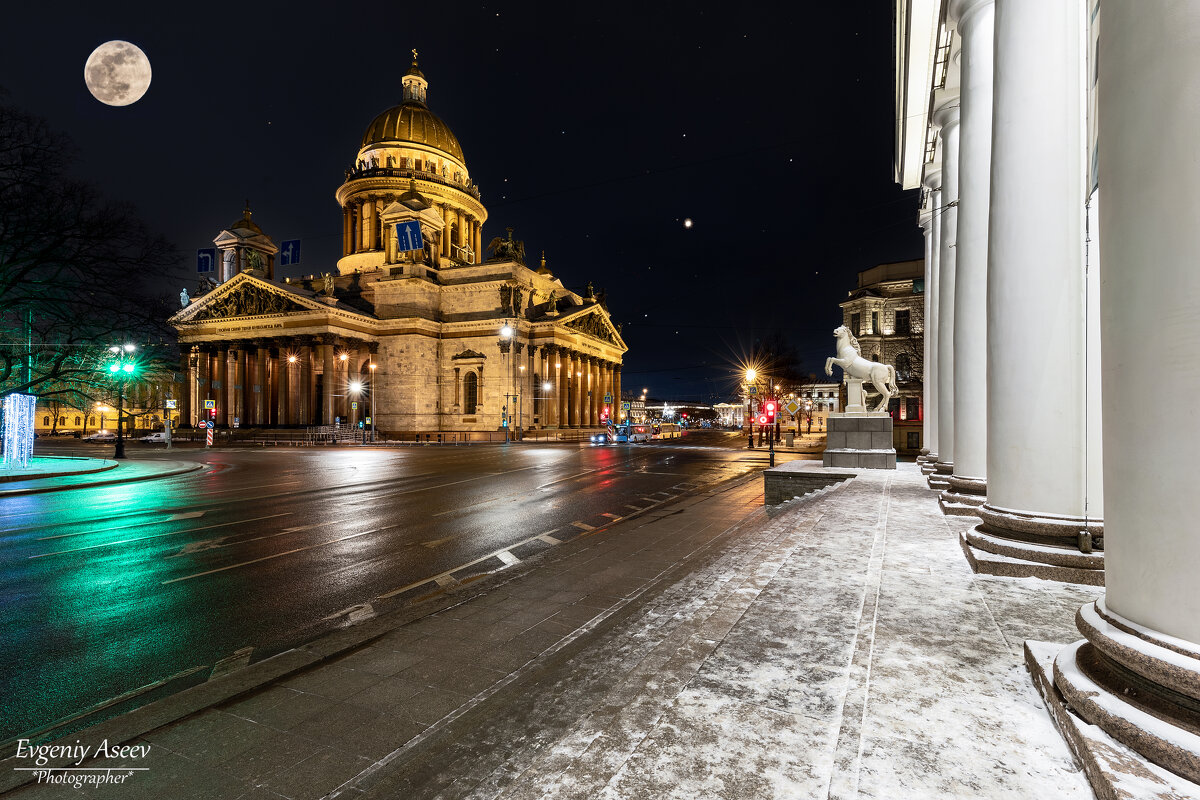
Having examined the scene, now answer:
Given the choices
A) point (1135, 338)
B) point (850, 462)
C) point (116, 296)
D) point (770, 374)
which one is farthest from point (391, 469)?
point (770, 374)

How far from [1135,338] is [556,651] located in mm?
4458

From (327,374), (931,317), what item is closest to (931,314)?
(931,317)

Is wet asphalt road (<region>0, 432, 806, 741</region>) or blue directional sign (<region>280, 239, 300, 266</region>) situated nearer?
wet asphalt road (<region>0, 432, 806, 741</region>)

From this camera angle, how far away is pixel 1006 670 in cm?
351

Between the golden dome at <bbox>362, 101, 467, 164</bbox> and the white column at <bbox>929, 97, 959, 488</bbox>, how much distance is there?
72356 millimetres

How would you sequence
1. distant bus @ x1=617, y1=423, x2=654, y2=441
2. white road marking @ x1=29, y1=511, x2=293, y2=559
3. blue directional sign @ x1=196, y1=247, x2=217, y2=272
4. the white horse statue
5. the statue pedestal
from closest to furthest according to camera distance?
1. white road marking @ x1=29, y1=511, x2=293, y2=559
2. the statue pedestal
3. the white horse statue
4. blue directional sign @ x1=196, y1=247, x2=217, y2=272
5. distant bus @ x1=617, y1=423, x2=654, y2=441

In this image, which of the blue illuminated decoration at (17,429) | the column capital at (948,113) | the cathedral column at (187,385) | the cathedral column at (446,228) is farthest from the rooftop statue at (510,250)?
the column capital at (948,113)

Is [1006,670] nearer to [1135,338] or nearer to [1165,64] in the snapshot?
[1135,338]

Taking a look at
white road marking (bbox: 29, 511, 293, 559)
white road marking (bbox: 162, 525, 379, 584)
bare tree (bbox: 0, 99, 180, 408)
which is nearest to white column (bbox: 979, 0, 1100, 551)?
white road marking (bbox: 162, 525, 379, 584)

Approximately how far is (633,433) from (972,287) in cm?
5044

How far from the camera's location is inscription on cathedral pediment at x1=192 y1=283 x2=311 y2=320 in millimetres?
55375

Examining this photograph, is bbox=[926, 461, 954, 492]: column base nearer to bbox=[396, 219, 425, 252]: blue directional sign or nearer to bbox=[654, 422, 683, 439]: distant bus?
bbox=[396, 219, 425, 252]: blue directional sign

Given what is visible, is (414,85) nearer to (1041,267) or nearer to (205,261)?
(205,261)

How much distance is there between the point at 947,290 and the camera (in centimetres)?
1172
